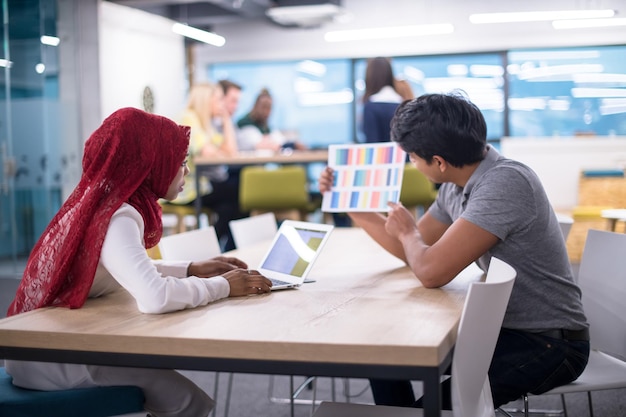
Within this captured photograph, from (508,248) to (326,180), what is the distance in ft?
2.63

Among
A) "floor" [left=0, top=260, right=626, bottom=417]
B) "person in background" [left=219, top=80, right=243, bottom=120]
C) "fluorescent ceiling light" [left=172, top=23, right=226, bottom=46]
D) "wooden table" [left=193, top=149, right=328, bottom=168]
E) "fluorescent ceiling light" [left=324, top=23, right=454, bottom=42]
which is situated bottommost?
"floor" [left=0, top=260, right=626, bottom=417]

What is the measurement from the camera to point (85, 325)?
1571 millimetres

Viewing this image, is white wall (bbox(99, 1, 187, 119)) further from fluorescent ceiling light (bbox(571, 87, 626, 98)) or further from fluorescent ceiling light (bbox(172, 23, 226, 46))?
fluorescent ceiling light (bbox(571, 87, 626, 98))

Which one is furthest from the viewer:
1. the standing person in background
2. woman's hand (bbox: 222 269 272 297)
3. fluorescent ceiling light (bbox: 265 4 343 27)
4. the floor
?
→ fluorescent ceiling light (bbox: 265 4 343 27)

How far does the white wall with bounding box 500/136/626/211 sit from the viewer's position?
18.1ft

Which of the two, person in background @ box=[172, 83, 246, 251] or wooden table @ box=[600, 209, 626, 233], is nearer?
→ wooden table @ box=[600, 209, 626, 233]

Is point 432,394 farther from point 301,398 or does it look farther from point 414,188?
point 414,188

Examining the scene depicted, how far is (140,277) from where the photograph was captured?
1.62 meters

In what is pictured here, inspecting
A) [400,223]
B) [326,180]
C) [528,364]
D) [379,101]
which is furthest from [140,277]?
[379,101]

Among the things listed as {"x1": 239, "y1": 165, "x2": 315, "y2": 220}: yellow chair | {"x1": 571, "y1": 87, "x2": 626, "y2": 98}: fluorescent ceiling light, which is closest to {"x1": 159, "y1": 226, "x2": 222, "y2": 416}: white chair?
{"x1": 239, "y1": 165, "x2": 315, "y2": 220}: yellow chair

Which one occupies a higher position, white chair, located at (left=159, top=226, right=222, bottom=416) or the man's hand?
the man's hand

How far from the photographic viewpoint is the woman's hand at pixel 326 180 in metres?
2.59

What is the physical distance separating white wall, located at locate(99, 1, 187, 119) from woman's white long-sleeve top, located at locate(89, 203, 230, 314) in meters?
6.14

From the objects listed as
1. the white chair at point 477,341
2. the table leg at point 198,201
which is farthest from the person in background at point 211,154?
the white chair at point 477,341
